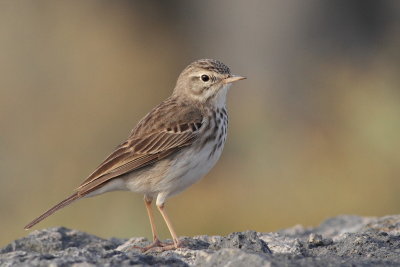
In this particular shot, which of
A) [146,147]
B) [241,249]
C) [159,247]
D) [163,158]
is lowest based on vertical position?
[159,247]

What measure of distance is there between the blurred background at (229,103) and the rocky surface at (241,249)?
13.7 ft

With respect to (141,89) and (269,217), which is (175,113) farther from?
(141,89)

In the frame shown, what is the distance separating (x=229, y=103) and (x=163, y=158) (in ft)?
30.0

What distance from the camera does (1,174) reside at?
16609 mm

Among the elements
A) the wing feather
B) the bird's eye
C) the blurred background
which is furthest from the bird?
the blurred background

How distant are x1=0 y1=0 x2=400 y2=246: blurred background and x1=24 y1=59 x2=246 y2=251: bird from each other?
4.60 metres

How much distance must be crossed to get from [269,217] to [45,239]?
18.6 ft

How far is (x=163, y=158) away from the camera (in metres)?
8.04

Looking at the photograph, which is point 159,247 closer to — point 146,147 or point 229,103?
point 146,147

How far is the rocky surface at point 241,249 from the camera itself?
5.66 meters

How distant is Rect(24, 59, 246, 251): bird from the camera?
790 cm

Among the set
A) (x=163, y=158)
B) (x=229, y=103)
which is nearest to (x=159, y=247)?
(x=163, y=158)

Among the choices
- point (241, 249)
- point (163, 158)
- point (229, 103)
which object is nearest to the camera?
point (241, 249)

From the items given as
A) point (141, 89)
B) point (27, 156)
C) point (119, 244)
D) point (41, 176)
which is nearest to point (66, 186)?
point (41, 176)
